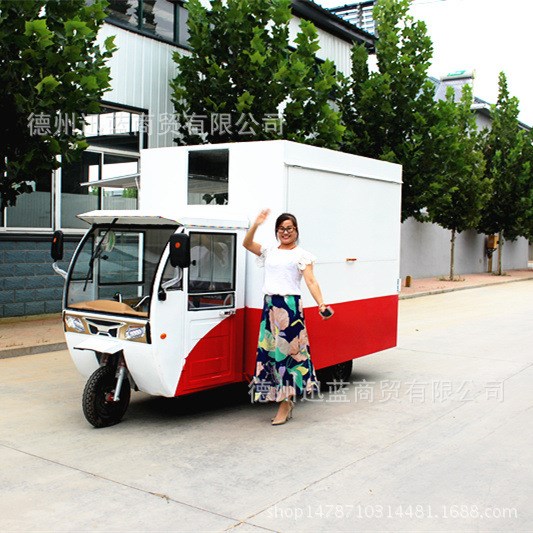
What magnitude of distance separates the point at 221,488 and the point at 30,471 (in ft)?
4.72

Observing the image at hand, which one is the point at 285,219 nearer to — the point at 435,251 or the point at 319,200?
the point at 319,200

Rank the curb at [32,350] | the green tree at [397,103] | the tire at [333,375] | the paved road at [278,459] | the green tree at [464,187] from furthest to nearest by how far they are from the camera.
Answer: the green tree at [464,187] < the green tree at [397,103] < the curb at [32,350] < the tire at [333,375] < the paved road at [278,459]

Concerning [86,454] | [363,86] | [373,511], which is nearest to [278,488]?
[373,511]

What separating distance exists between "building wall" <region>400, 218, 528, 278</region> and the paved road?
18.4m

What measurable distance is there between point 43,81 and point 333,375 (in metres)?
5.83

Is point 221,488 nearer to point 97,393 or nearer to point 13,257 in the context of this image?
point 97,393

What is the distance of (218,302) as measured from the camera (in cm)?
664

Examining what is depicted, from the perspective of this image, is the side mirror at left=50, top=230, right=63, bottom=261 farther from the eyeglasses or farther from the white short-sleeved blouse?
the eyeglasses

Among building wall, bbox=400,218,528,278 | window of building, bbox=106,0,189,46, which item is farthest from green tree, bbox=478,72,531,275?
window of building, bbox=106,0,189,46

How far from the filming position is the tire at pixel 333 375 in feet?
26.5

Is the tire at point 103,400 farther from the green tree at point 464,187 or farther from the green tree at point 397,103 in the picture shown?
the green tree at point 464,187

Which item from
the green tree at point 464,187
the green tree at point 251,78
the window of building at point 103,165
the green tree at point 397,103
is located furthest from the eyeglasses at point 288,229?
the green tree at point 464,187

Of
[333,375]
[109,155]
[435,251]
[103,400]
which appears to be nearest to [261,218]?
[103,400]

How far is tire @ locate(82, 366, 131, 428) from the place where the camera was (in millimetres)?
6113
